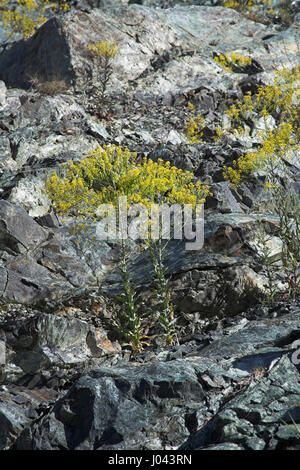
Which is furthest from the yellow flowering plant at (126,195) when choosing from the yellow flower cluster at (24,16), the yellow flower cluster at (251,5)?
the yellow flower cluster at (251,5)

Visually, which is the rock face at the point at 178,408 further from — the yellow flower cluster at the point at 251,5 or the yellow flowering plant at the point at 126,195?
the yellow flower cluster at the point at 251,5

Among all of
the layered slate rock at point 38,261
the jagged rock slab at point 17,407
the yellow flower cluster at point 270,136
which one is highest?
the yellow flower cluster at point 270,136

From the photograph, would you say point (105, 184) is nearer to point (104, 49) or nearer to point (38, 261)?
point (38, 261)

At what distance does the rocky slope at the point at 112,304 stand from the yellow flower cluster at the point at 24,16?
161 inches

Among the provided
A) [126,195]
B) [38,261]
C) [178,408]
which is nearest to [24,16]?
[38,261]

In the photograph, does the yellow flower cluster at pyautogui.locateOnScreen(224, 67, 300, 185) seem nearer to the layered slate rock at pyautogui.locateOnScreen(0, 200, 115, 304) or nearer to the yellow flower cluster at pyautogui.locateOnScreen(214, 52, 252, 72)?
the yellow flower cluster at pyautogui.locateOnScreen(214, 52, 252, 72)

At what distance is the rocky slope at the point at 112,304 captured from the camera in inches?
139

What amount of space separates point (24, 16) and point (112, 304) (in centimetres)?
1727

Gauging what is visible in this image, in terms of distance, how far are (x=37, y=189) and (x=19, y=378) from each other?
531 cm

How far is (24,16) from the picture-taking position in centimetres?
1856

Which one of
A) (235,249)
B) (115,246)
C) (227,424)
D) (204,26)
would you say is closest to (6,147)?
(115,246)

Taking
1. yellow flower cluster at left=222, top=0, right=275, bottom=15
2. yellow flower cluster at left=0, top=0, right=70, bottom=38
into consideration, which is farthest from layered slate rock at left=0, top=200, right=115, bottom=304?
yellow flower cluster at left=222, top=0, right=275, bottom=15

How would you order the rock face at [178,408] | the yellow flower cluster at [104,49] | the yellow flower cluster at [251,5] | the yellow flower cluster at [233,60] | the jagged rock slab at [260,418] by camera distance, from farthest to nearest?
the yellow flower cluster at [251,5] → the yellow flower cluster at [233,60] → the yellow flower cluster at [104,49] → the rock face at [178,408] → the jagged rock slab at [260,418]

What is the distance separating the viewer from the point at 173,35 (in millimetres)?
17766
